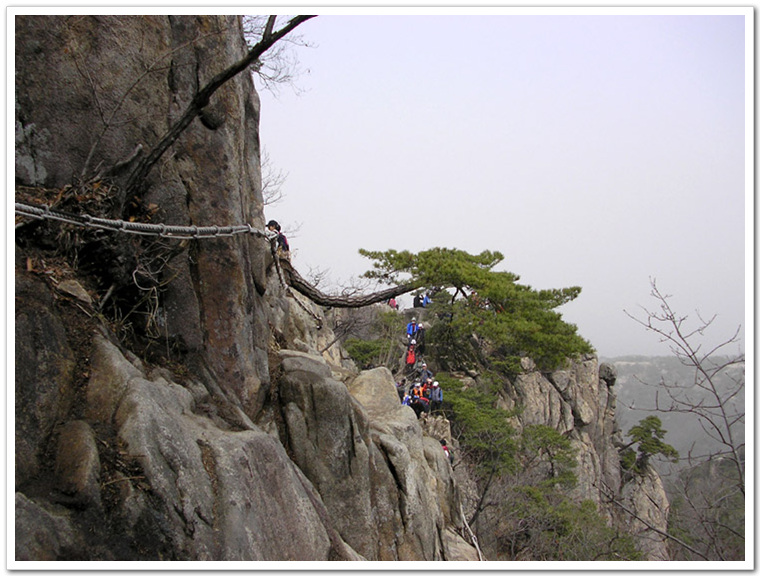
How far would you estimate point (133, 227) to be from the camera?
3666mm

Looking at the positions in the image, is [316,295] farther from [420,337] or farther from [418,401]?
[420,337]

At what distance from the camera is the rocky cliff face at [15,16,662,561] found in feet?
9.75

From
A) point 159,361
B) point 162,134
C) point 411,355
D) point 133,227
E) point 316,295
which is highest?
point 162,134

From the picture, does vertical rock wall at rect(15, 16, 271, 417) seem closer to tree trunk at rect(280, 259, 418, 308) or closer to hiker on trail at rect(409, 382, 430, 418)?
tree trunk at rect(280, 259, 418, 308)

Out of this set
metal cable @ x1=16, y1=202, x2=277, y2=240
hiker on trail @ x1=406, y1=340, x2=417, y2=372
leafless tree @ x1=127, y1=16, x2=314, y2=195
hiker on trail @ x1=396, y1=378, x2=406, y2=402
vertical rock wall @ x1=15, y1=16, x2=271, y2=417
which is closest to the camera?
metal cable @ x1=16, y1=202, x2=277, y2=240

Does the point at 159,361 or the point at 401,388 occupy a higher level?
the point at 159,361

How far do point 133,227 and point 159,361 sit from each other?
1.13 metres

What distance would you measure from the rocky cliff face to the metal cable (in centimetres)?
15

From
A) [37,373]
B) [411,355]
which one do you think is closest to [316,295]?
Result: [37,373]

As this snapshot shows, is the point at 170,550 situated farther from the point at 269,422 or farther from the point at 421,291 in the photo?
the point at 421,291

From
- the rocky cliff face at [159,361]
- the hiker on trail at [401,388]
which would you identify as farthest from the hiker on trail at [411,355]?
the rocky cliff face at [159,361]

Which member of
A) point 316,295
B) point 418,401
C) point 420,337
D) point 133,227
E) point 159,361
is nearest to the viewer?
point 133,227

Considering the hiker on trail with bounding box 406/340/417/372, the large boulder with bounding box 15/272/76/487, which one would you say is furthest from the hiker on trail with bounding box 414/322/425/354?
the large boulder with bounding box 15/272/76/487
